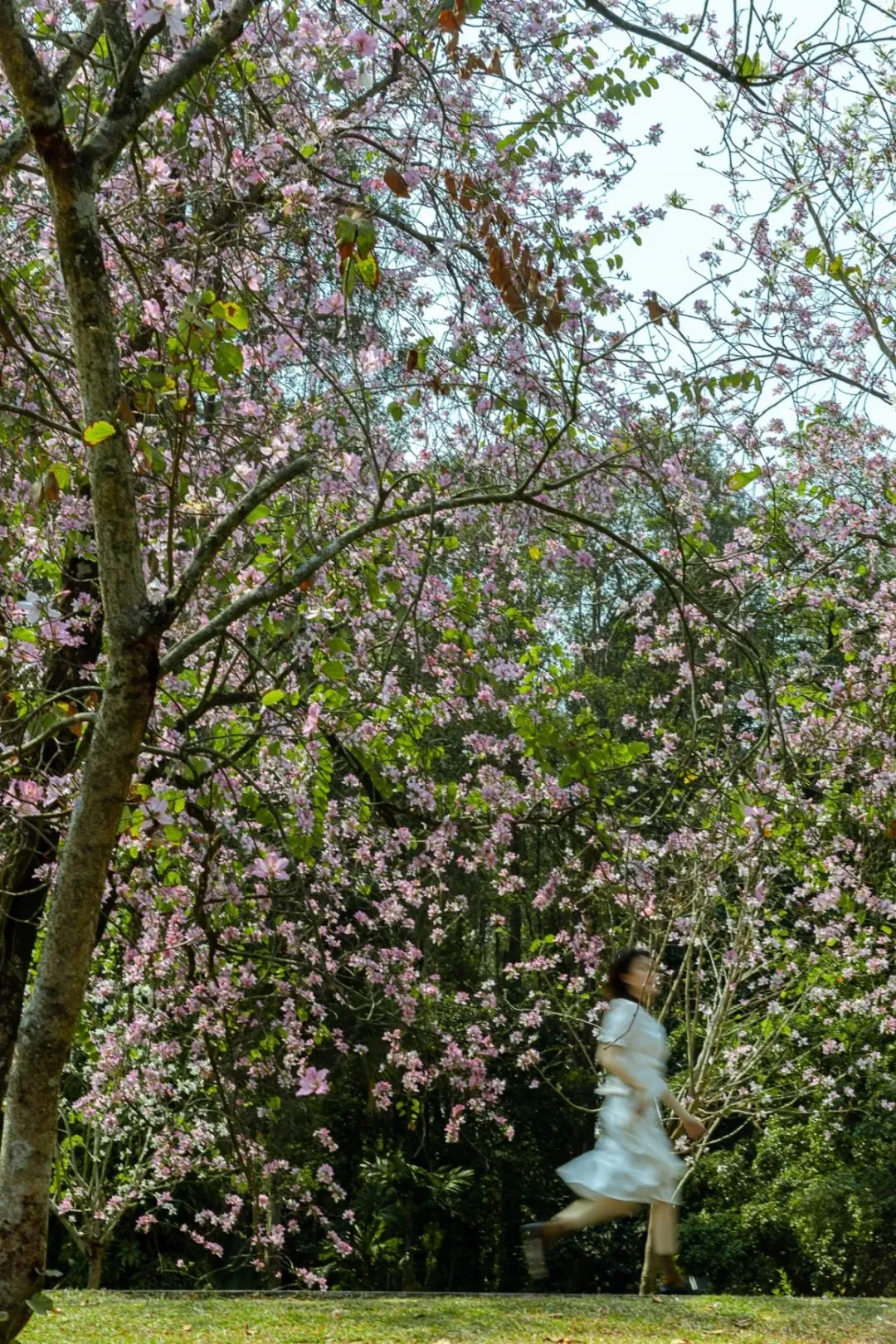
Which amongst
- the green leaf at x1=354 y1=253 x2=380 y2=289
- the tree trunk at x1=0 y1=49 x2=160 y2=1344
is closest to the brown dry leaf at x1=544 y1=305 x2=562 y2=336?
the green leaf at x1=354 y1=253 x2=380 y2=289

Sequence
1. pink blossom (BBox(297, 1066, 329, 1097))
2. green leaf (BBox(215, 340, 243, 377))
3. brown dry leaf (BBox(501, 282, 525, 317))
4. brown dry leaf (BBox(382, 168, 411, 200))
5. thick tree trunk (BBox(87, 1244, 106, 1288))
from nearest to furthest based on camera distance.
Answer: brown dry leaf (BBox(382, 168, 411, 200)) → green leaf (BBox(215, 340, 243, 377)) → brown dry leaf (BBox(501, 282, 525, 317)) → pink blossom (BBox(297, 1066, 329, 1097)) → thick tree trunk (BBox(87, 1244, 106, 1288))

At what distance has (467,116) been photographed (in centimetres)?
482

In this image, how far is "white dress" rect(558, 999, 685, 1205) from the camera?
4.93 metres

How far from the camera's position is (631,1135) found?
4.96 meters

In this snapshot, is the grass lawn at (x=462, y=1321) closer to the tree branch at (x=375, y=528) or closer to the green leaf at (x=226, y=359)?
the tree branch at (x=375, y=528)

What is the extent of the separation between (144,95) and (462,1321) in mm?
6282

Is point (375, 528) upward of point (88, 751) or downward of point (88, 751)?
upward

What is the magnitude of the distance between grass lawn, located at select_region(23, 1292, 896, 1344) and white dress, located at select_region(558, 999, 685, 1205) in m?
1.75

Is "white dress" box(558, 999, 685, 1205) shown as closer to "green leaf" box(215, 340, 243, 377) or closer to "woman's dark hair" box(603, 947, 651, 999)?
"woman's dark hair" box(603, 947, 651, 999)

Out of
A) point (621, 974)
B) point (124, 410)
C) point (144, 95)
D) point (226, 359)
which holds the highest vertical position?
point (144, 95)

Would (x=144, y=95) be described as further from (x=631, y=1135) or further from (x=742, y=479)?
(x=631, y=1135)

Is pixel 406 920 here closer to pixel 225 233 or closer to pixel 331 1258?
pixel 331 1258

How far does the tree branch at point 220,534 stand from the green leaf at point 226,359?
12.4 inches

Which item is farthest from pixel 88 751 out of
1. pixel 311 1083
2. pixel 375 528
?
pixel 311 1083
